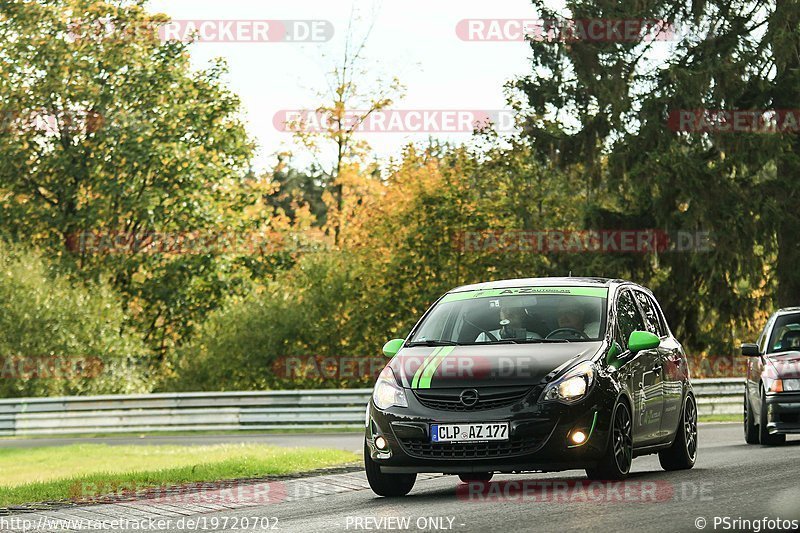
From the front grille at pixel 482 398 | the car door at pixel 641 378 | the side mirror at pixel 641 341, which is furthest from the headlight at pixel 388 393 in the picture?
the side mirror at pixel 641 341

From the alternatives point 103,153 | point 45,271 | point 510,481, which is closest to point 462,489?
point 510,481

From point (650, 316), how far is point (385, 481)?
11.8 feet

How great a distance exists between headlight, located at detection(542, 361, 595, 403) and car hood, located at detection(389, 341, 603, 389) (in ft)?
0.37

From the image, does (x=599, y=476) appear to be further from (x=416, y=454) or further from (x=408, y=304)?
(x=408, y=304)

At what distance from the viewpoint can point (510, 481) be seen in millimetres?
12734

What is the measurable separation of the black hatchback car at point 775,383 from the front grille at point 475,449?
7200 millimetres

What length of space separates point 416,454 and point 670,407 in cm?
325

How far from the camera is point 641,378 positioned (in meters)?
12.1

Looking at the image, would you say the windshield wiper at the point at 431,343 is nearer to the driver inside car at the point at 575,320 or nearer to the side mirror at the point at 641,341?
the driver inside car at the point at 575,320

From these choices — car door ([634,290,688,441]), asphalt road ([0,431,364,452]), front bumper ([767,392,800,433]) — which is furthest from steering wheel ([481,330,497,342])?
asphalt road ([0,431,364,452])

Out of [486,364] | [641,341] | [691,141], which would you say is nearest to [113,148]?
[691,141]

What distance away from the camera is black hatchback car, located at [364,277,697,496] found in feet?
34.9

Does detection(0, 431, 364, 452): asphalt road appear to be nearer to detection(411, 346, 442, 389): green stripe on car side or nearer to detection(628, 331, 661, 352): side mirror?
detection(628, 331, 661, 352): side mirror

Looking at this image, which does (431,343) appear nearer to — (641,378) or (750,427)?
(641,378)
